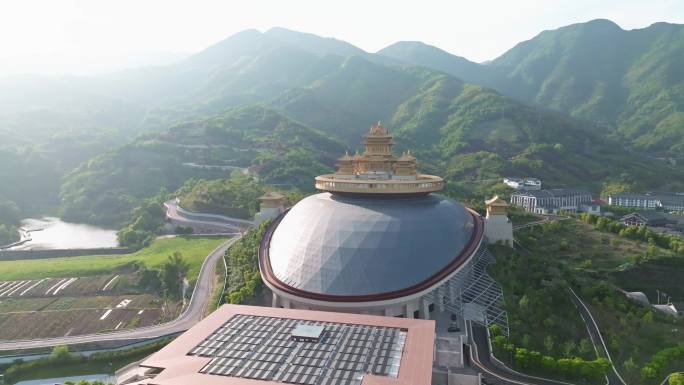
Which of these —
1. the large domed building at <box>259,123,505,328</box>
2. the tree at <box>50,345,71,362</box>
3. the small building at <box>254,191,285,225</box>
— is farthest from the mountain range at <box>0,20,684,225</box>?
the tree at <box>50,345,71,362</box>

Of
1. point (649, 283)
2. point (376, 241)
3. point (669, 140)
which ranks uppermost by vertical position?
point (669, 140)

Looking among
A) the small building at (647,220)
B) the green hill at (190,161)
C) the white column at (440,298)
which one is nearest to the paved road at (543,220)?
the small building at (647,220)

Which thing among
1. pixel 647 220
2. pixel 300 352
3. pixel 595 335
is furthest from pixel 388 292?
pixel 647 220

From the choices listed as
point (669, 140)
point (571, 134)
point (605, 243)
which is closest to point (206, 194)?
point (605, 243)

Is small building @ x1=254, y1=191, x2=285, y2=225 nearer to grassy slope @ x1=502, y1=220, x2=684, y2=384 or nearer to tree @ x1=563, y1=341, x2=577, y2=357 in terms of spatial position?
grassy slope @ x1=502, y1=220, x2=684, y2=384

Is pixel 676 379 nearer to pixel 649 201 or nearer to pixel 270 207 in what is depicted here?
pixel 270 207

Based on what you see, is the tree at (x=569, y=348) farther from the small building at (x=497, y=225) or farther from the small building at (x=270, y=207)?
the small building at (x=270, y=207)

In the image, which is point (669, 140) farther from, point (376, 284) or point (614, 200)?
point (376, 284)
